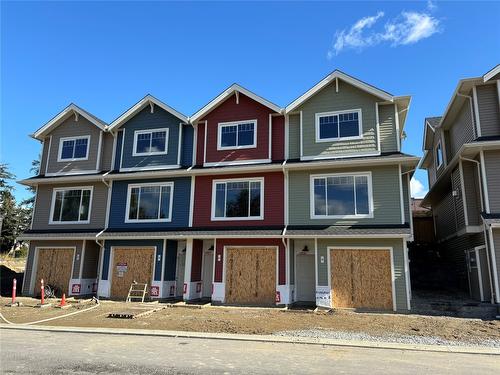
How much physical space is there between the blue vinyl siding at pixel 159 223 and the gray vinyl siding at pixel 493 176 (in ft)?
44.0

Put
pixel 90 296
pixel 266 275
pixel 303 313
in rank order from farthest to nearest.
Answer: pixel 90 296
pixel 266 275
pixel 303 313

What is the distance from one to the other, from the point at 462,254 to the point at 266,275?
10042 millimetres

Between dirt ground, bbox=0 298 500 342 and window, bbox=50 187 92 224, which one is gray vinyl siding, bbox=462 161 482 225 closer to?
dirt ground, bbox=0 298 500 342

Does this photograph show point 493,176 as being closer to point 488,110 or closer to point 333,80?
point 488,110

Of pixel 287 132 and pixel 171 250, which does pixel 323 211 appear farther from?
pixel 171 250

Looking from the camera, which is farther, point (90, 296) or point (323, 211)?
point (90, 296)

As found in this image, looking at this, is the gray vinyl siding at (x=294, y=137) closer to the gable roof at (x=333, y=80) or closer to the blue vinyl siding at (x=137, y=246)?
the gable roof at (x=333, y=80)

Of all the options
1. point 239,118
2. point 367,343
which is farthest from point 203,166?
point 367,343

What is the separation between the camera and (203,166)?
20.3m

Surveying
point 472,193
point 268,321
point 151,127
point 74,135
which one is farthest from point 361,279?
point 74,135

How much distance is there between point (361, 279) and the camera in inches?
664

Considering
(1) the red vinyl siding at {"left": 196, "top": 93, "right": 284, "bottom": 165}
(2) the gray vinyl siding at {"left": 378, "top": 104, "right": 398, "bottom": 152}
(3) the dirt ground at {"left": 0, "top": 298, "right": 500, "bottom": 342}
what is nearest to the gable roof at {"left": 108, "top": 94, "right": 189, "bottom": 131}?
Answer: (1) the red vinyl siding at {"left": 196, "top": 93, "right": 284, "bottom": 165}

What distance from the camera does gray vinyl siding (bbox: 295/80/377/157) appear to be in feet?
59.9

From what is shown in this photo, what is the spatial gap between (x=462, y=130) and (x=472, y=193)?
3.48m
